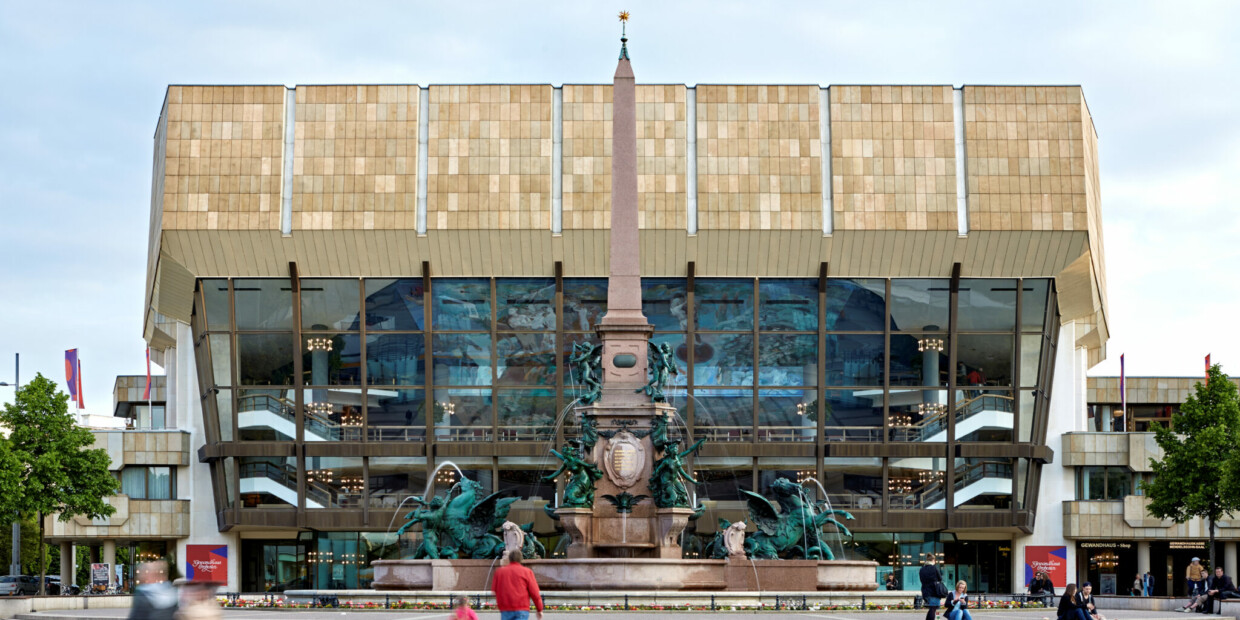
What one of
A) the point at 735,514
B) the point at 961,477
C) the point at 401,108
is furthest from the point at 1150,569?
Result: the point at 401,108

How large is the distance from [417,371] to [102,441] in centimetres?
1492

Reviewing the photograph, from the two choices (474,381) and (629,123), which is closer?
(629,123)

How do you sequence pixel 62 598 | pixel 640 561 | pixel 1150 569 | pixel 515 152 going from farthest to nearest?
pixel 1150 569
pixel 515 152
pixel 62 598
pixel 640 561

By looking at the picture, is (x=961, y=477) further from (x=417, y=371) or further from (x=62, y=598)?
(x=62, y=598)

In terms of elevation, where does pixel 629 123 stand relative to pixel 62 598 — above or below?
above

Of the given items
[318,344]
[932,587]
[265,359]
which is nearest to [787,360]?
[318,344]

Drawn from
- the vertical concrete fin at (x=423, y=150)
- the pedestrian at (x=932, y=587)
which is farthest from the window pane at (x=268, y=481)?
the pedestrian at (x=932, y=587)

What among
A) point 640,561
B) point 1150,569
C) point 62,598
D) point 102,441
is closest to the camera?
point 640,561

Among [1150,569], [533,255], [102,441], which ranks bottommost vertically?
[1150,569]

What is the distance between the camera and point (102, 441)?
73.9 metres

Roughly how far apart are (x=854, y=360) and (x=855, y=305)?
2331mm

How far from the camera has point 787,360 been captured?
71.1 meters

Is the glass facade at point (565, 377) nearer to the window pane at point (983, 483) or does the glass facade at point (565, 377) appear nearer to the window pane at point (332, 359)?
the window pane at point (332, 359)

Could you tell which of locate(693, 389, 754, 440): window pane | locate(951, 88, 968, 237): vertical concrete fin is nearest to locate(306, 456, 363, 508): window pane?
locate(693, 389, 754, 440): window pane
